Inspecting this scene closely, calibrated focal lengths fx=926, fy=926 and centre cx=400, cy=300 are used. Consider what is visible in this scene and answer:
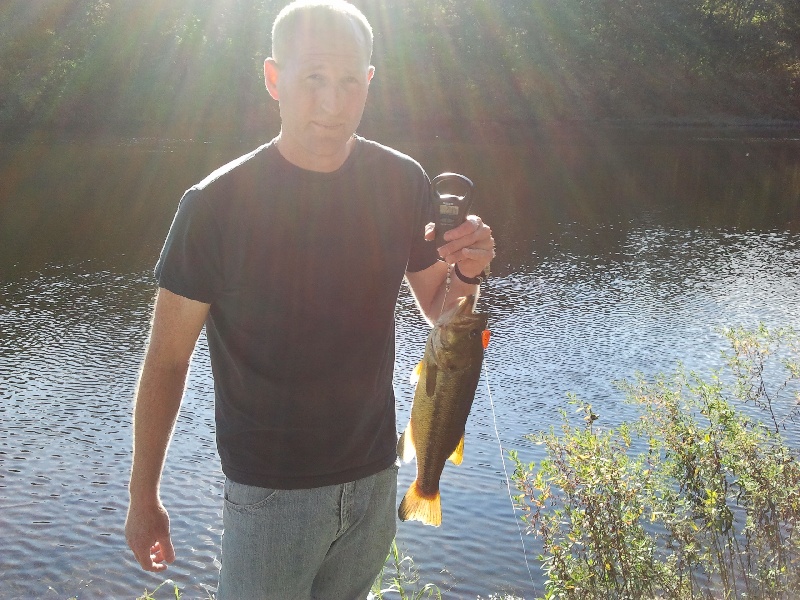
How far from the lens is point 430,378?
101 inches

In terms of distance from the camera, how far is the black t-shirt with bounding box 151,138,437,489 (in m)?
2.58

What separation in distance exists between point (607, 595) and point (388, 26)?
198ft

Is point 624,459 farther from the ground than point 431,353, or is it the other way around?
point 431,353

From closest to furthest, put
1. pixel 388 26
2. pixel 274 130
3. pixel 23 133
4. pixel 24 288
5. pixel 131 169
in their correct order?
pixel 24 288 → pixel 131 169 → pixel 23 133 → pixel 274 130 → pixel 388 26

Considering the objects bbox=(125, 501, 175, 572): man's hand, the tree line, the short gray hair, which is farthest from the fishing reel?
the tree line

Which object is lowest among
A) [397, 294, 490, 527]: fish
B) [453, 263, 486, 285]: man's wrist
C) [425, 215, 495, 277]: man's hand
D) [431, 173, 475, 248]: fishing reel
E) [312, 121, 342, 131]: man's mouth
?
[397, 294, 490, 527]: fish

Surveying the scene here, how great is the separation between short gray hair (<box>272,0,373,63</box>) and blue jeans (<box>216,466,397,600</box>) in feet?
4.22

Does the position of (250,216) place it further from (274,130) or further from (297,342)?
(274,130)

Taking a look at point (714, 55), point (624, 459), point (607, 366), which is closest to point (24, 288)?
point (607, 366)

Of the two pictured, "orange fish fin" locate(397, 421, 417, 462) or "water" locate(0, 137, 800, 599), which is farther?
"water" locate(0, 137, 800, 599)

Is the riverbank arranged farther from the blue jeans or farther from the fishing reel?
the blue jeans

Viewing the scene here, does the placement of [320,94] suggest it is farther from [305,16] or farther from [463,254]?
[463,254]

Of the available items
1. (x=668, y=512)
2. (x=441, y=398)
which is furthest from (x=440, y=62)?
(x=441, y=398)

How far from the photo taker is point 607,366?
1357 cm
